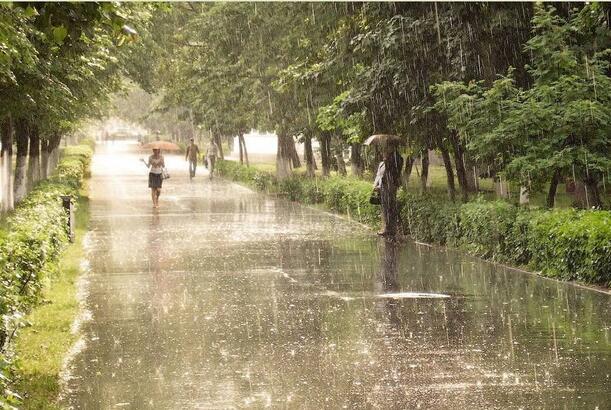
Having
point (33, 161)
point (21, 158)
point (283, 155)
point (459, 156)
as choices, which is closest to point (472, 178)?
point (459, 156)

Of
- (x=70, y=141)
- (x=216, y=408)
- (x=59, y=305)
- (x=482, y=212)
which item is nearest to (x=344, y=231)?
(x=482, y=212)

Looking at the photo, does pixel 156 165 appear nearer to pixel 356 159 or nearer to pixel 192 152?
pixel 356 159

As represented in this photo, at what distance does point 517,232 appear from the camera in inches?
581

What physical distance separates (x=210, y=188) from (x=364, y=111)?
19321 millimetres

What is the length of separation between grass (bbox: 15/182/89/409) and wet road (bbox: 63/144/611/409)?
0.19 meters

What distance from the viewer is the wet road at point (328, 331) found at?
7520 millimetres

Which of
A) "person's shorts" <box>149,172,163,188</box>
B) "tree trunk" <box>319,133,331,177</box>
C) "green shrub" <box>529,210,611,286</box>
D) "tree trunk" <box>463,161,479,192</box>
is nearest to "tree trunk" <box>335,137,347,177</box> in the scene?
"tree trunk" <box>319,133,331,177</box>

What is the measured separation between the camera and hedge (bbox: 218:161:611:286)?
12.5 metres

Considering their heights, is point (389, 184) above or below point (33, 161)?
below

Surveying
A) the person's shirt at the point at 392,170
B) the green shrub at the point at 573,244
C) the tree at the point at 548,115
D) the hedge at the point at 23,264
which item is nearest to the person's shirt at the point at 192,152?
the person's shirt at the point at 392,170

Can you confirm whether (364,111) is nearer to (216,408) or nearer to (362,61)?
(362,61)

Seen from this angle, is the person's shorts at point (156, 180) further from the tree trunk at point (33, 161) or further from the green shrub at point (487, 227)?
the green shrub at point (487, 227)

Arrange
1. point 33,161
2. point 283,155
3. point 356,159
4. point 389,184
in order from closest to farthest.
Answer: point 389,184 < point 33,161 < point 356,159 < point 283,155

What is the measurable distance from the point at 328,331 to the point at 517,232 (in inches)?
227
